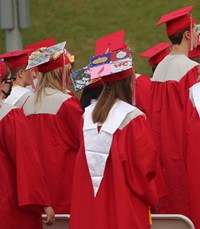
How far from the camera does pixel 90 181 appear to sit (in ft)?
21.6

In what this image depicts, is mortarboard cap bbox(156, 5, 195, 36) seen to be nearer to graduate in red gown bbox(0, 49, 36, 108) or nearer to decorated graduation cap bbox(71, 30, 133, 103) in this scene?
graduate in red gown bbox(0, 49, 36, 108)

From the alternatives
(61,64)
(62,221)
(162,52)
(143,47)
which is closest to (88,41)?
(143,47)

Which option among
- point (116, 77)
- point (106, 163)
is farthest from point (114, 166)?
point (116, 77)

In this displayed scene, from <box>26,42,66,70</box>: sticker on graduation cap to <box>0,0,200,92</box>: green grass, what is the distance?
9.28 meters

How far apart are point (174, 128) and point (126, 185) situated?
205cm

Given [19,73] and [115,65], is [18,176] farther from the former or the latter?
[19,73]

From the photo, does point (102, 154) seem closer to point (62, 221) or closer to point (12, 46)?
point (62, 221)

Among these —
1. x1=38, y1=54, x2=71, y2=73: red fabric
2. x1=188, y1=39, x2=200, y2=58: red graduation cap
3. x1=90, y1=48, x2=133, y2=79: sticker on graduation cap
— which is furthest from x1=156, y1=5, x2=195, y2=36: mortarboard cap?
x1=90, y1=48, x2=133, y2=79: sticker on graduation cap

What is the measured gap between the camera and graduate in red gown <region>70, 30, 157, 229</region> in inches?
250

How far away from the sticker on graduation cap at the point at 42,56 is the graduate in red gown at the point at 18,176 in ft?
4.98

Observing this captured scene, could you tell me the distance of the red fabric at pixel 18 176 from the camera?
6.73 metres

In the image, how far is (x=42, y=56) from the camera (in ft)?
27.9

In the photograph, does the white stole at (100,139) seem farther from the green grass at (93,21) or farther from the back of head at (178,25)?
the green grass at (93,21)

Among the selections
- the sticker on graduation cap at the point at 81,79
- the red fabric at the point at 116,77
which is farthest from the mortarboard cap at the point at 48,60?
the red fabric at the point at 116,77
